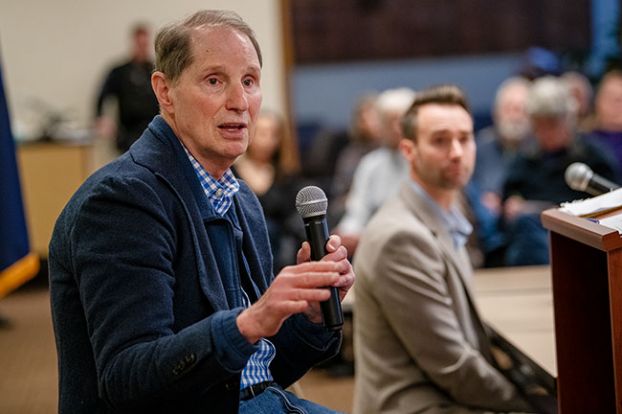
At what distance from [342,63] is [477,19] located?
1.24m

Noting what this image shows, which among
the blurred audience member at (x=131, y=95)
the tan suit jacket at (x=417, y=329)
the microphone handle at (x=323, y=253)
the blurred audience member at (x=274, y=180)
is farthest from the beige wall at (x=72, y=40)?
the microphone handle at (x=323, y=253)

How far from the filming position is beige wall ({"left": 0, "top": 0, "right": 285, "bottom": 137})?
788cm

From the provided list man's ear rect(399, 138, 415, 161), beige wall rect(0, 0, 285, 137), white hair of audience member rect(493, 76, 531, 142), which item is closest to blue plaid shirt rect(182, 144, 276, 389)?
man's ear rect(399, 138, 415, 161)

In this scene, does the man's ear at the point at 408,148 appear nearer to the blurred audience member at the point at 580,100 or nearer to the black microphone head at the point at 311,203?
the black microphone head at the point at 311,203

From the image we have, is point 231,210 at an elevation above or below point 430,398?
above

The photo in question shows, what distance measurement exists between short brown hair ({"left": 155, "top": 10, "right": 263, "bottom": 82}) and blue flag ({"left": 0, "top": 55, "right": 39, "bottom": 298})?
2.12m

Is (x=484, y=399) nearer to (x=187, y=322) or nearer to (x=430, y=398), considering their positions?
(x=430, y=398)

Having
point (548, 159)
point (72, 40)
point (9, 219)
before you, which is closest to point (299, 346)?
point (9, 219)

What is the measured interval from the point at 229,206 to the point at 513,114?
4.20m

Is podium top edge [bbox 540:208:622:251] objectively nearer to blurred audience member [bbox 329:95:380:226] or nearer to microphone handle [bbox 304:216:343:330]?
microphone handle [bbox 304:216:343:330]

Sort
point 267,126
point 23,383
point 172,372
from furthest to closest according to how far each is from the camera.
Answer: point 267,126 → point 23,383 → point 172,372

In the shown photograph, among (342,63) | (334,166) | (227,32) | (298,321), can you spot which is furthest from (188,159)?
(342,63)

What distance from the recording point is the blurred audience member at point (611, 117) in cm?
512

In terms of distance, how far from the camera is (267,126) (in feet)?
17.8
